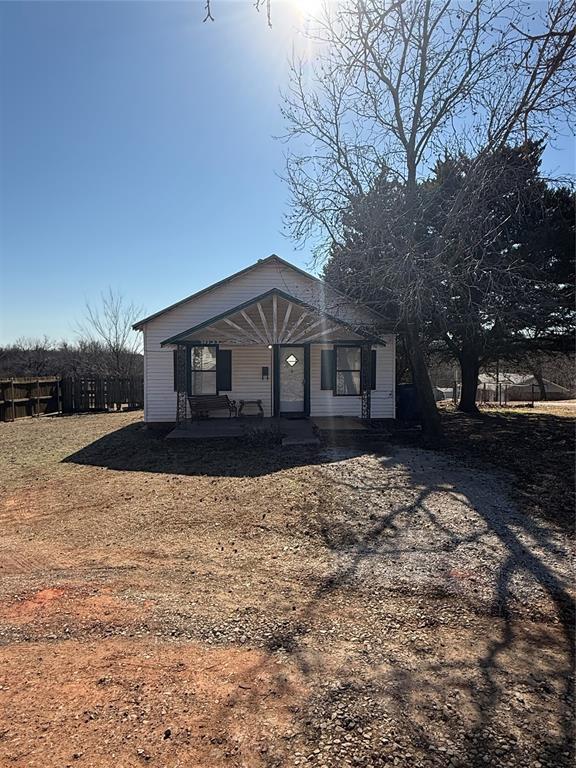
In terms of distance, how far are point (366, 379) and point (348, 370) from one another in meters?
1.15

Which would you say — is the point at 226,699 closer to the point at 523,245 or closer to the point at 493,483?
the point at 493,483

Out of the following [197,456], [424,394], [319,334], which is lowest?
[197,456]

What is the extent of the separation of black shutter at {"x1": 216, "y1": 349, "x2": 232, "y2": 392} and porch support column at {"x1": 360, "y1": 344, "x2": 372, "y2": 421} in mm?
4176

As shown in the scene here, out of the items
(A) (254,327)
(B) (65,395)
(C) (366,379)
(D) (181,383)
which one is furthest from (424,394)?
(B) (65,395)

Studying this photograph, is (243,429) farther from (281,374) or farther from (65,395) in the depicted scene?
(65,395)

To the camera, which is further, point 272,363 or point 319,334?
point 272,363

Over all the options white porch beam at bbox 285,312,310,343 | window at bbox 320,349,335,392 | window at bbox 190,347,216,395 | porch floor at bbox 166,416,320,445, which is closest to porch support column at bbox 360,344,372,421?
window at bbox 320,349,335,392

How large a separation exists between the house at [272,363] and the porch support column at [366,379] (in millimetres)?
52

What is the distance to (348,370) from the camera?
14.4m

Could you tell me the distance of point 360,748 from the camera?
2160 mm

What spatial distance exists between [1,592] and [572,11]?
686cm

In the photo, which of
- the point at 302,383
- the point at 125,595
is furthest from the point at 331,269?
the point at 125,595

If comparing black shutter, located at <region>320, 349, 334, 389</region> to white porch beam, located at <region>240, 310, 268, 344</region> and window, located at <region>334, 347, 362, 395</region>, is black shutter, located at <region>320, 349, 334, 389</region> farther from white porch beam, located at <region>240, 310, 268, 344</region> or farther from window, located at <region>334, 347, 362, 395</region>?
white porch beam, located at <region>240, 310, 268, 344</region>

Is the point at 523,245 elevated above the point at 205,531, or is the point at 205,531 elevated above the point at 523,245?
→ the point at 523,245
